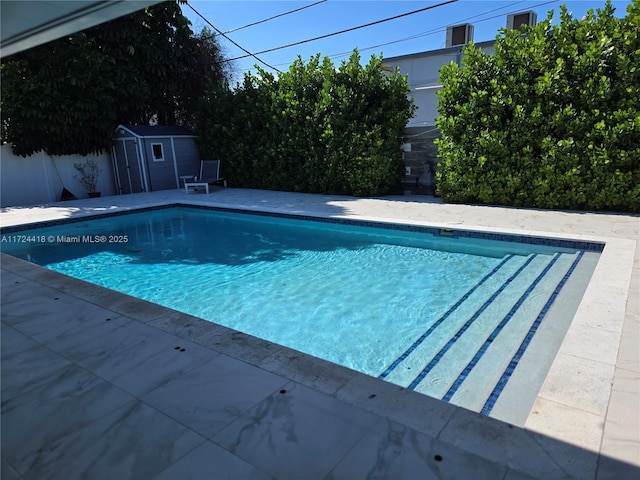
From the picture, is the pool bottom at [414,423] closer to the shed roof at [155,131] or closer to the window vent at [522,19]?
the shed roof at [155,131]

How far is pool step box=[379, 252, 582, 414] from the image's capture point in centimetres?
294

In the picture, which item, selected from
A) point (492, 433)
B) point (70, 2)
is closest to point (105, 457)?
point (492, 433)

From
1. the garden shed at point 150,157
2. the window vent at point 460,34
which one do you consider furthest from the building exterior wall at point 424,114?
the garden shed at point 150,157

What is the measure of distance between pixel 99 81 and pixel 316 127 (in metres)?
7.06

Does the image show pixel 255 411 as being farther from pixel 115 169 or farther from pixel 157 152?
pixel 115 169

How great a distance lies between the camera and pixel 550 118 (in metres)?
7.52

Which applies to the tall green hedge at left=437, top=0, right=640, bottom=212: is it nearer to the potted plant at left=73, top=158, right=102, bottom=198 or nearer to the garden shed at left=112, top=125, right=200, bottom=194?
the garden shed at left=112, top=125, right=200, bottom=194

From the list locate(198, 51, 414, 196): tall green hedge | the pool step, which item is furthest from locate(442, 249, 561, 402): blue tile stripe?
locate(198, 51, 414, 196): tall green hedge

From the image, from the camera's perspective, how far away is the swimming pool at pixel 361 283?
3428 mm

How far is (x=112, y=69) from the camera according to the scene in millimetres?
13039

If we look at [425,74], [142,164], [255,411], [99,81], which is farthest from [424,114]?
[255,411]

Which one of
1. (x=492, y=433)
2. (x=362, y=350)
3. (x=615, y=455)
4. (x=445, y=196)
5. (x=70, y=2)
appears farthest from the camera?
(x=445, y=196)

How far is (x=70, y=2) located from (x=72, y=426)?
2.19 m

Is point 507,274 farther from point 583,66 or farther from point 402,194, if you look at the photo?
point 402,194
